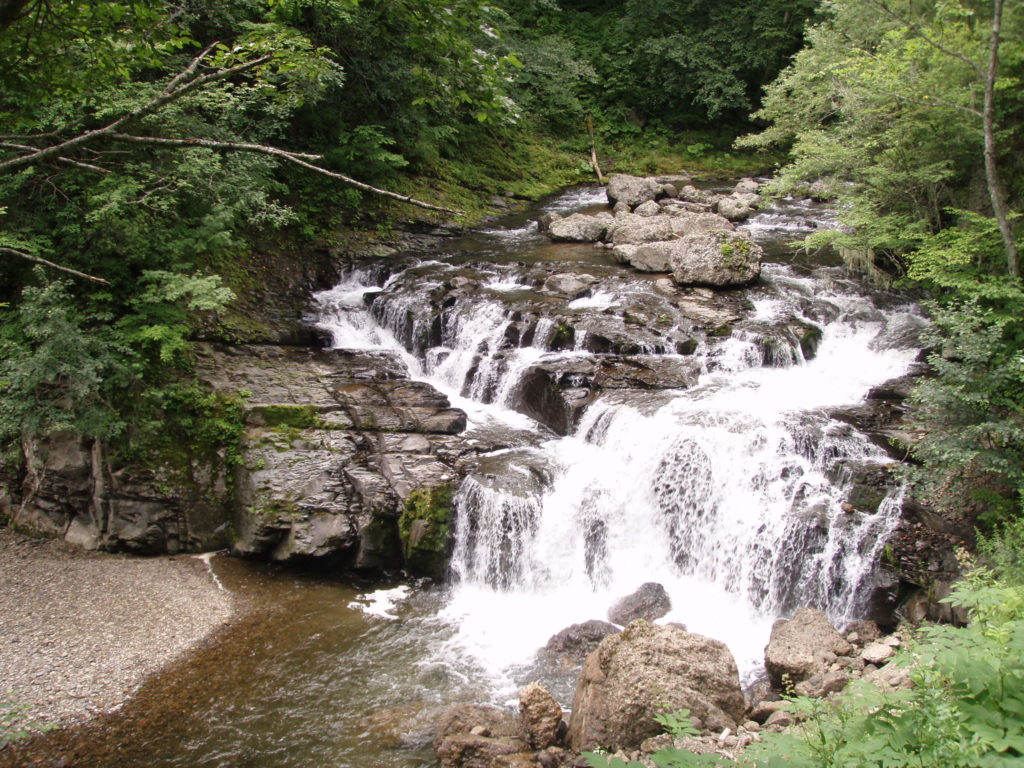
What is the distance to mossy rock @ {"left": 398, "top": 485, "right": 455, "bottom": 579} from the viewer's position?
9414 millimetres

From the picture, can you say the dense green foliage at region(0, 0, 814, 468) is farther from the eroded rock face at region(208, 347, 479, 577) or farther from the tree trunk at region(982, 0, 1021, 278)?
the tree trunk at region(982, 0, 1021, 278)

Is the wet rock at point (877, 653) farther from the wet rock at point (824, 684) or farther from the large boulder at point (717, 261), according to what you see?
the large boulder at point (717, 261)

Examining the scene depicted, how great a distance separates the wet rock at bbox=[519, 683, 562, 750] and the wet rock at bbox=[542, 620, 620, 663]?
1466 millimetres

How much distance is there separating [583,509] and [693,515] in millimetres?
1589

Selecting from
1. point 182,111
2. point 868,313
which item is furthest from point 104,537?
point 868,313

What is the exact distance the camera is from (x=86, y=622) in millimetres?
8008

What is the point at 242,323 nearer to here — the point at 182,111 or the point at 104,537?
the point at 182,111

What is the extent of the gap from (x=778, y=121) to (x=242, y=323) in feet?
45.6

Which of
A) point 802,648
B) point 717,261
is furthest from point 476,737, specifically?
point 717,261

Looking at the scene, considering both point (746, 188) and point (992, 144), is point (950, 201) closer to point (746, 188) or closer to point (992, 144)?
point (992, 144)

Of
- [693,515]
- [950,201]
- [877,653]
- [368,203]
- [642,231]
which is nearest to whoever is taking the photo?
[877,653]

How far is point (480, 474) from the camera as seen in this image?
9961mm

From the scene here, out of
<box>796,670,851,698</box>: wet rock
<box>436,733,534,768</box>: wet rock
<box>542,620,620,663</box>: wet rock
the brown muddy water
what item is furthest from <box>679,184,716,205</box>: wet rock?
<box>436,733,534,768</box>: wet rock

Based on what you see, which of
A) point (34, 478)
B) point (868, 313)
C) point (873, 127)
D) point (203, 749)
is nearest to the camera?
point (203, 749)
